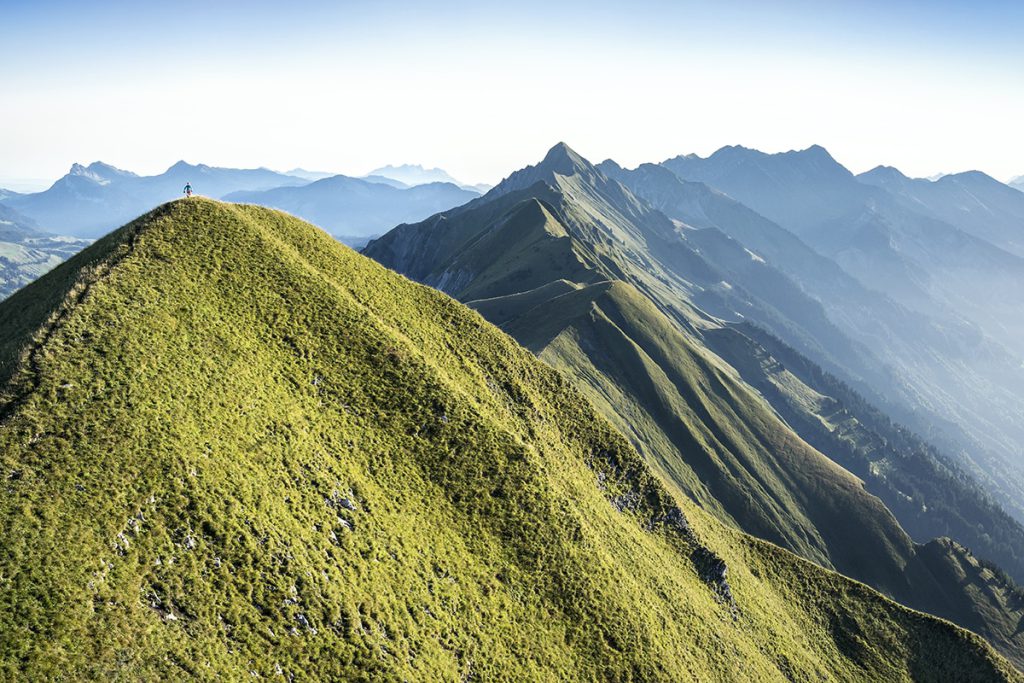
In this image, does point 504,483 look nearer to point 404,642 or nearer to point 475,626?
point 475,626

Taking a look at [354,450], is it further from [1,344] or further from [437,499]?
[1,344]

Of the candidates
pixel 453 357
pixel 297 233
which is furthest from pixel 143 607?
pixel 297 233

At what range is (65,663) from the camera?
25.4 m

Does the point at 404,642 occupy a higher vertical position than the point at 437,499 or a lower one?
lower

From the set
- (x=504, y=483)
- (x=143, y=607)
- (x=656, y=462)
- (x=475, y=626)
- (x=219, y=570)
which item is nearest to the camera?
(x=143, y=607)

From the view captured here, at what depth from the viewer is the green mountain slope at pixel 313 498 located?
29656mm

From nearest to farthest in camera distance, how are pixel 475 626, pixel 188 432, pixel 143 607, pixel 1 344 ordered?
pixel 143 607 < pixel 188 432 < pixel 1 344 < pixel 475 626

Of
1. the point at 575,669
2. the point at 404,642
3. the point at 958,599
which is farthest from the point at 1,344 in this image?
the point at 958,599

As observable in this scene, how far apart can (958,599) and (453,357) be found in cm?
20304

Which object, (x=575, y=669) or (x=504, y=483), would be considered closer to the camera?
(x=575, y=669)

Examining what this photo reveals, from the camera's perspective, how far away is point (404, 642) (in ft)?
123

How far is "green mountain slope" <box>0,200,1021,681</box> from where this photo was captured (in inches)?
1168

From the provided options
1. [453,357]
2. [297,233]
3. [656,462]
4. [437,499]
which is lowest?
[656,462]

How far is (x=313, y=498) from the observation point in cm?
4003
